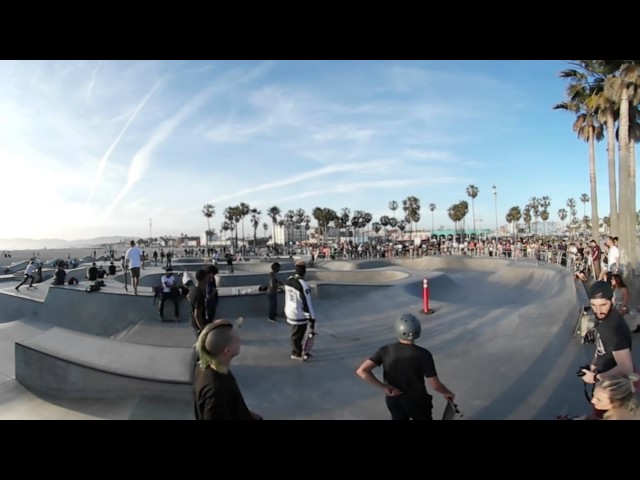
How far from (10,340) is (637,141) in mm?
24602

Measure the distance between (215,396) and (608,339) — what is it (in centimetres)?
308

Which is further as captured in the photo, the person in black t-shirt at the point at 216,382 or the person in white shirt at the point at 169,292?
the person in white shirt at the point at 169,292

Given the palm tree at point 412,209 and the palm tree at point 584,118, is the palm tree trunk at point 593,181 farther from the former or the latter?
the palm tree at point 412,209

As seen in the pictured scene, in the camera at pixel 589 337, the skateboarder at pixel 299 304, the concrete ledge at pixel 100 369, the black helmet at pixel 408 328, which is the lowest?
the camera at pixel 589 337

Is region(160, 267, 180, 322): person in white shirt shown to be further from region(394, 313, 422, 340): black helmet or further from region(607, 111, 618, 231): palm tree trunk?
region(607, 111, 618, 231): palm tree trunk

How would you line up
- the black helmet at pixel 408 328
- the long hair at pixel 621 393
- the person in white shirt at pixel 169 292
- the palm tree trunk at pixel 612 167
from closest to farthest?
the long hair at pixel 621 393 → the black helmet at pixel 408 328 → the person in white shirt at pixel 169 292 → the palm tree trunk at pixel 612 167

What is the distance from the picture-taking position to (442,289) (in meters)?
14.2

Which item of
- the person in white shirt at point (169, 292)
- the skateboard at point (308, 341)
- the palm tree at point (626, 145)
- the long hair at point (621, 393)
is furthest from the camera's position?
the palm tree at point (626, 145)

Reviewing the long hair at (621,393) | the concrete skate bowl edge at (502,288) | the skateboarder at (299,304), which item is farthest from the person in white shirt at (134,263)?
the long hair at (621,393)

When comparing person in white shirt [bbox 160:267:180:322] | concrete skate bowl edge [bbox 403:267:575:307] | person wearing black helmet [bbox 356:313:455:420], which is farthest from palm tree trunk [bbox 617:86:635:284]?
person in white shirt [bbox 160:267:180:322]

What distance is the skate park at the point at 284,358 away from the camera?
4.12 metres

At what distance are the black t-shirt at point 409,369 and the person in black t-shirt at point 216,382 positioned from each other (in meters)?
1.13

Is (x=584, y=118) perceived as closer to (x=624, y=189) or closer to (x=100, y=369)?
(x=624, y=189)
